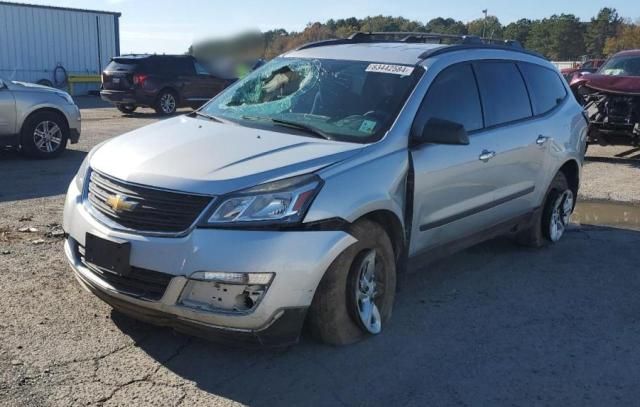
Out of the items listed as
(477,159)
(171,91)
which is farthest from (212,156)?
(171,91)

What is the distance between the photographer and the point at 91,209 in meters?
4.05

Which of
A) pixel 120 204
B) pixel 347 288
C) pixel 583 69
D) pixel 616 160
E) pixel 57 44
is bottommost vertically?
pixel 57 44

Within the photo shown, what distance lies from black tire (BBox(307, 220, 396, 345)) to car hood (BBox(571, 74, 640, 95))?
933 cm

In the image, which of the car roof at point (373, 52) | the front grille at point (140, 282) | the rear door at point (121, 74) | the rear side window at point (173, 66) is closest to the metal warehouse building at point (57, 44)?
the rear door at point (121, 74)

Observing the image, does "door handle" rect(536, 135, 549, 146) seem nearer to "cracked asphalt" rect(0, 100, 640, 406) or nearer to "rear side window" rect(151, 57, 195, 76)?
"cracked asphalt" rect(0, 100, 640, 406)

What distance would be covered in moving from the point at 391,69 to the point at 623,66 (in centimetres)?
989

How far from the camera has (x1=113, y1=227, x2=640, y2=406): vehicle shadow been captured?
365 centimetres

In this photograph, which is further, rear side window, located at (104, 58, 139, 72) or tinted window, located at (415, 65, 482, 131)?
rear side window, located at (104, 58, 139, 72)

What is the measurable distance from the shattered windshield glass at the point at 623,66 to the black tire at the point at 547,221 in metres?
7.20

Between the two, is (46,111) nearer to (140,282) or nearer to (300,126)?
(300,126)

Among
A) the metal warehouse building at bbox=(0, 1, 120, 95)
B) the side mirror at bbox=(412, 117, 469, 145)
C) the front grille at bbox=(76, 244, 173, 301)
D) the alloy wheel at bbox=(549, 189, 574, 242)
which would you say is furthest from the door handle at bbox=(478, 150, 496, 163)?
the metal warehouse building at bbox=(0, 1, 120, 95)

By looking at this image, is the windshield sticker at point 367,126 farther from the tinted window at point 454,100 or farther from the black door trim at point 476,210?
the black door trim at point 476,210

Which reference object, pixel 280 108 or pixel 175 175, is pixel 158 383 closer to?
pixel 175 175

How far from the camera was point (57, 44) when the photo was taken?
3012 centimetres
